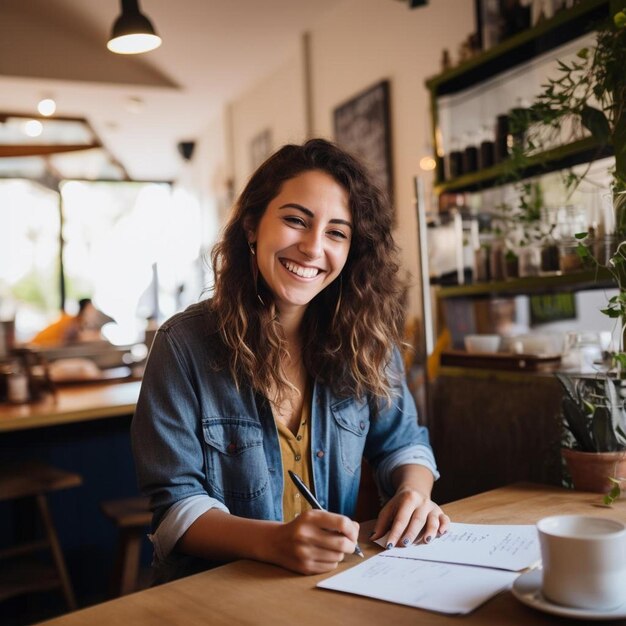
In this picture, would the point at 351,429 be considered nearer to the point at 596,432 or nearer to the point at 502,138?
the point at 596,432

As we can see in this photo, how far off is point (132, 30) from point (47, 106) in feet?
9.68

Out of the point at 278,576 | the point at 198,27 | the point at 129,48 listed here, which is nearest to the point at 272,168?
the point at 278,576

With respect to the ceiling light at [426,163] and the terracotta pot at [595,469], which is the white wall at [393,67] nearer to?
the ceiling light at [426,163]

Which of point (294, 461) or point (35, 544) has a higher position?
point (294, 461)

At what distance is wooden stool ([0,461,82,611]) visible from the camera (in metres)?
2.49

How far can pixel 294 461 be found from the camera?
146cm

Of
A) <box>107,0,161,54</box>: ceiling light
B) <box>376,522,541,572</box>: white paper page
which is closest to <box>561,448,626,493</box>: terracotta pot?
<box>376,522,541,572</box>: white paper page

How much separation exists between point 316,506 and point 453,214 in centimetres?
147

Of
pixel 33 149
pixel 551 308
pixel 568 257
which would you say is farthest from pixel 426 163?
pixel 33 149

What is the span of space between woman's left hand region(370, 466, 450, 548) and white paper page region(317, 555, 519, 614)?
91 millimetres

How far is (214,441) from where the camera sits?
135 cm

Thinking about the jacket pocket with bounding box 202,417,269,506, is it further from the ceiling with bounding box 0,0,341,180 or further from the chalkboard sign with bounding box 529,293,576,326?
the ceiling with bounding box 0,0,341,180

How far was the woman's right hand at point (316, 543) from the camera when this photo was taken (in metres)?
1.02

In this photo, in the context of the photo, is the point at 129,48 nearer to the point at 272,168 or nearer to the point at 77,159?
the point at 272,168
